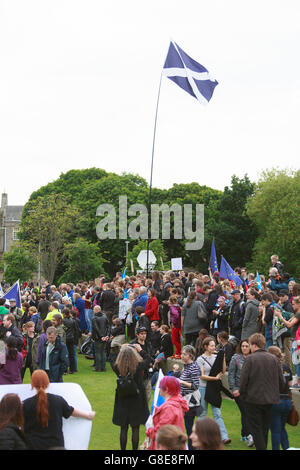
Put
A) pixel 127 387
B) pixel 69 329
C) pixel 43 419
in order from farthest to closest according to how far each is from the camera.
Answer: pixel 69 329 → pixel 127 387 → pixel 43 419

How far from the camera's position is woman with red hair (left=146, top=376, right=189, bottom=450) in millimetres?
6559

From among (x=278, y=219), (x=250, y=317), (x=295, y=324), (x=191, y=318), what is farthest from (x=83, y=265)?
(x=295, y=324)

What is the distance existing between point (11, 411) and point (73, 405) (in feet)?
4.61

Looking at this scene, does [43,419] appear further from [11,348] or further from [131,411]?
[11,348]

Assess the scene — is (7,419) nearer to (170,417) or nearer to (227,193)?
(170,417)

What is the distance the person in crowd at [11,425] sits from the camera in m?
5.23

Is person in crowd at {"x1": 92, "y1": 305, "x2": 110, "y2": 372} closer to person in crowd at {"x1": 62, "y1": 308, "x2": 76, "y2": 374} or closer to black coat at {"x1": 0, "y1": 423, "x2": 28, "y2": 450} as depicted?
person in crowd at {"x1": 62, "y1": 308, "x2": 76, "y2": 374}

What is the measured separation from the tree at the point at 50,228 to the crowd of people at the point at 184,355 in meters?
34.9

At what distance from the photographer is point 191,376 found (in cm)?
866

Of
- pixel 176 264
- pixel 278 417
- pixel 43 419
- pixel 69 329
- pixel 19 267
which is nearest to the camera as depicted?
pixel 43 419

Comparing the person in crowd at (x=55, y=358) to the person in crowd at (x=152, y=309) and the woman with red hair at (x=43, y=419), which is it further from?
the woman with red hair at (x=43, y=419)

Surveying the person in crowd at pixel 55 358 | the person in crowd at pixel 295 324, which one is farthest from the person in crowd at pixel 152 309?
the person in crowd at pixel 295 324

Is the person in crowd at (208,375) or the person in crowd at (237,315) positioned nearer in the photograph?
the person in crowd at (208,375)

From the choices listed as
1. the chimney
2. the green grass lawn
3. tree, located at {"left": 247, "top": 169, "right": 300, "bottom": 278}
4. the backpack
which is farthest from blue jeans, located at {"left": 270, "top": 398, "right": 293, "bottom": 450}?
the chimney
